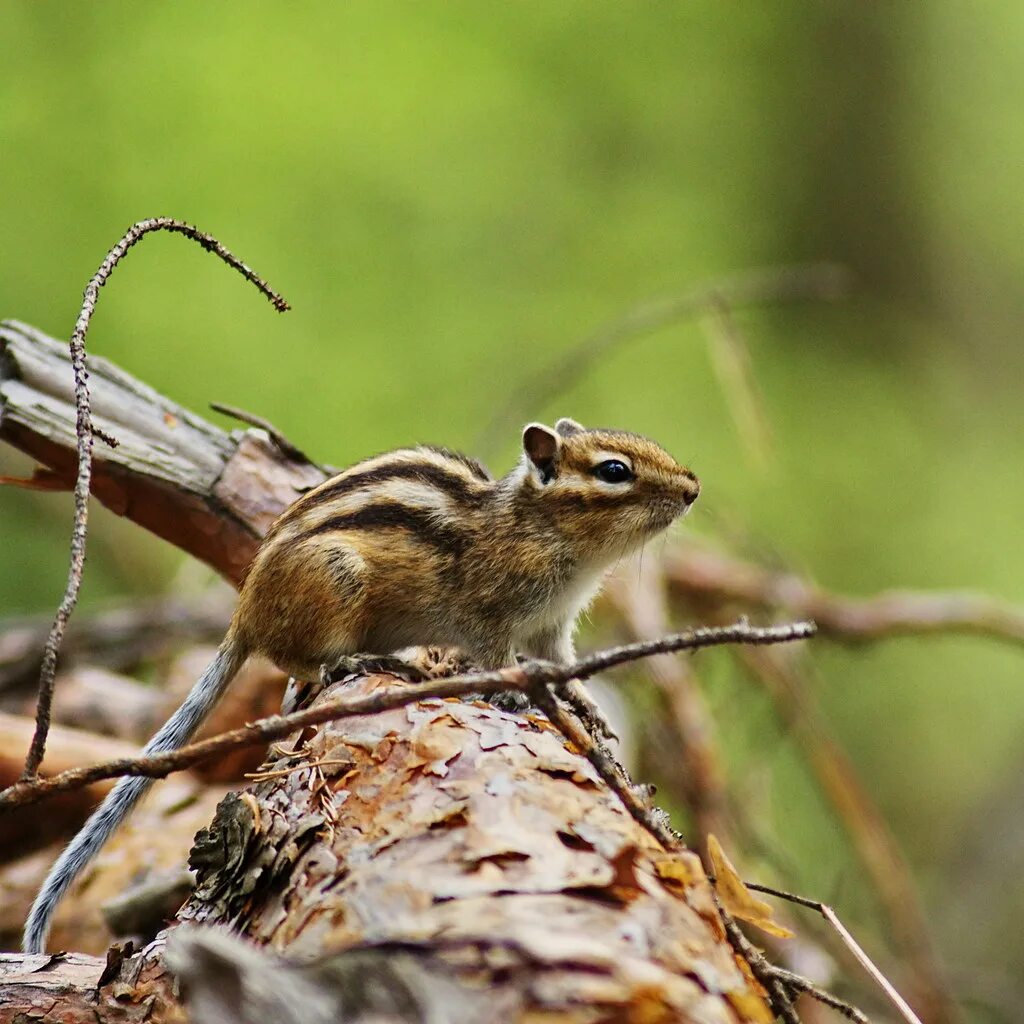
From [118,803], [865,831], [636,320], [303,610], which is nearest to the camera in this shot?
[118,803]

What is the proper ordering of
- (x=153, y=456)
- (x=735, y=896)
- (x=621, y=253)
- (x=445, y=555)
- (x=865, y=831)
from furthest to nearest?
(x=621, y=253) < (x=865, y=831) < (x=445, y=555) < (x=153, y=456) < (x=735, y=896)

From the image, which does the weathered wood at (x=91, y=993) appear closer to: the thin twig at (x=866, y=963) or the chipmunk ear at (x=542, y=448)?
the thin twig at (x=866, y=963)

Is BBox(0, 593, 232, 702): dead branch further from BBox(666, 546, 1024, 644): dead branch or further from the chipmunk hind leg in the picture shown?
BBox(666, 546, 1024, 644): dead branch

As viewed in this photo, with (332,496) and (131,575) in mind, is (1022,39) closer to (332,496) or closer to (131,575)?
(131,575)

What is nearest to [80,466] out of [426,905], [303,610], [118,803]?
[426,905]

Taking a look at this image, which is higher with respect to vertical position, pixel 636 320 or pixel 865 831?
pixel 636 320

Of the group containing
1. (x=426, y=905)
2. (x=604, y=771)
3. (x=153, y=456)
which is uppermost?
(x=153, y=456)

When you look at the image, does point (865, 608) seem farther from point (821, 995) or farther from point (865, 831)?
point (821, 995)

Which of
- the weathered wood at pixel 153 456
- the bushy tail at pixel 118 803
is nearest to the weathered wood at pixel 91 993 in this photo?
the bushy tail at pixel 118 803
